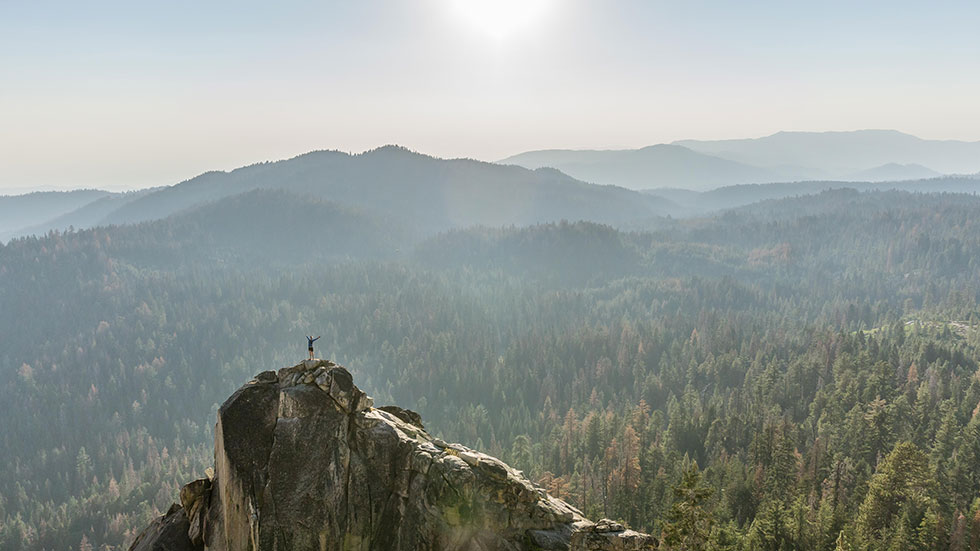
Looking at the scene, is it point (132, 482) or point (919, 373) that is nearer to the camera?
point (919, 373)

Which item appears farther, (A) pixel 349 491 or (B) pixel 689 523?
(B) pixel 689 523

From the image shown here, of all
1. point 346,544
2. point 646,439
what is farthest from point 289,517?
point 646,439

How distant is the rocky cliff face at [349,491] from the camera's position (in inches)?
1144

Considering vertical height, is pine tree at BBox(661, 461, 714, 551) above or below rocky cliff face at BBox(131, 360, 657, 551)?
below

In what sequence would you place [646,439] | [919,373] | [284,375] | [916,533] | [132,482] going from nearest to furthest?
1. [284,375]
2. [916,533]
3. [646,439]
4. [919,373]
5. [132,482]

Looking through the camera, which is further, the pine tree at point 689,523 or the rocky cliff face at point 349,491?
the pine tree at point 689,523

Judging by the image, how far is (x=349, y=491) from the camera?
3023 centimetres

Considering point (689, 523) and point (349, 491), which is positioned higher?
point (349, 491)

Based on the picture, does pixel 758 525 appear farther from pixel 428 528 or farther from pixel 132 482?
pixel 132 482

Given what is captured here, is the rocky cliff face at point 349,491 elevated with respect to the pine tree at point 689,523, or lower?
elevated

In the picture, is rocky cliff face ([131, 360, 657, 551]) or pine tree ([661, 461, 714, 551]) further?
→ pine tree ([661, 461, 714, 551])

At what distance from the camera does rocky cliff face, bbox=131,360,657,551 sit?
95.3ft

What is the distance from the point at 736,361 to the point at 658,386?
1118 inches

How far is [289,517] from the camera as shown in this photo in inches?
1147
